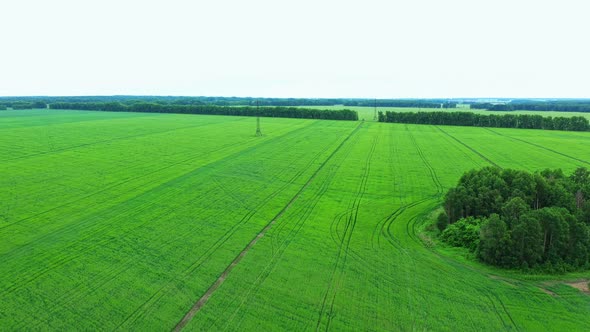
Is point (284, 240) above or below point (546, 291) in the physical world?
above

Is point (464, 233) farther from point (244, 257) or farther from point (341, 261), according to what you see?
point (244, 257)

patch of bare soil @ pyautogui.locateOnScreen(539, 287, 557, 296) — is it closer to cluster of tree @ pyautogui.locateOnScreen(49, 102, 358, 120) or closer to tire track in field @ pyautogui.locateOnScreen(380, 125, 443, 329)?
tire track in field @ pyautogui.locateOnScreen(380, 125, 443, 329)

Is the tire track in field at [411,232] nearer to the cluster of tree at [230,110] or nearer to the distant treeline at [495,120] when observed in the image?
the distant treeline at [495,120]

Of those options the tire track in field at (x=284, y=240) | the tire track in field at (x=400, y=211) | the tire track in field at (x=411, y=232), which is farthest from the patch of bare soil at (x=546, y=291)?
the tire track in field at (x=284, y=240)

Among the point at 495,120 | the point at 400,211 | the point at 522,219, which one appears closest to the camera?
the point at 522,219

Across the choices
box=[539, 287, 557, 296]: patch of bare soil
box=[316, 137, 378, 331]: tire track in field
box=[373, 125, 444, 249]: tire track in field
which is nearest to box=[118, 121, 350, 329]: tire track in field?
box=[316, 137, 378, 331]: tire track in field

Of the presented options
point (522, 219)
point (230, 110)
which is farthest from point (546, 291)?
point (230, 110)

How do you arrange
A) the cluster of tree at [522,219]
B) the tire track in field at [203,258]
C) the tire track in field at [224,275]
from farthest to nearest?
1. the cluster of tree at [522,219]
2. the tire track in field at [203,258]
3. the tire track in field at [224,275]
